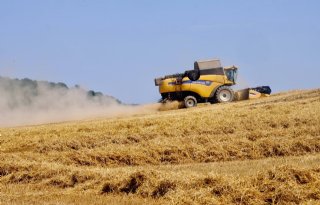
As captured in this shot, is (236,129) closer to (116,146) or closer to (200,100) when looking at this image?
(116,146)

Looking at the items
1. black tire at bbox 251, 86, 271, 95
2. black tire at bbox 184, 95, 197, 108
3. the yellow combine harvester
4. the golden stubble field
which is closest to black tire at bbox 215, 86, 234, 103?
the yellow combine harvester

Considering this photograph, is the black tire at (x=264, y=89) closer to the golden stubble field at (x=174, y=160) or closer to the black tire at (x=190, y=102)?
the black tire at (x=190, y=102)

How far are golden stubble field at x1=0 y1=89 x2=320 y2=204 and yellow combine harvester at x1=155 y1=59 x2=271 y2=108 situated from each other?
44.2 feet

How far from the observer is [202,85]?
4375cm

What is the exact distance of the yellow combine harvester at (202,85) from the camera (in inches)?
1720

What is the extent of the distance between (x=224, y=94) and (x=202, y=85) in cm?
158

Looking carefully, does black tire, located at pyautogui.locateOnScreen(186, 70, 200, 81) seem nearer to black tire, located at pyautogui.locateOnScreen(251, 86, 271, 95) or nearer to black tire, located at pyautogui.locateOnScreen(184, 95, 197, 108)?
black tire, located at pyautogui.locateOnScreen(184, 95, 197, 108)

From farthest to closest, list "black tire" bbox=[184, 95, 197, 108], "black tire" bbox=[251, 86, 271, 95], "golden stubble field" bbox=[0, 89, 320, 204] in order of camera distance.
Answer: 1. "black tire" bbox=[251, 86, 271, 95]
2. "black tire" bbox=[184, 95, 197, 108]
3. "golden stubble field" bbox=[0, 89, 320, 204]

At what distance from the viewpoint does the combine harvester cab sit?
4369 cm

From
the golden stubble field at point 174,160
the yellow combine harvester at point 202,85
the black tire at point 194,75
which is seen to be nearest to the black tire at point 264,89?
the yellow combine harvester at point 202,85

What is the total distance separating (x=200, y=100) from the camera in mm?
44062

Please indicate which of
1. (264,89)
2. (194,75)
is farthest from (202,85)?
(264,89)

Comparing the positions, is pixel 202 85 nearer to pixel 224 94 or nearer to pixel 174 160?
pixel 224 94

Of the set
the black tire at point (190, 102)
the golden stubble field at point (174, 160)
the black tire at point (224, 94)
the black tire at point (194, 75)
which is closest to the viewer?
the golden stubble field at point (174, 160)
